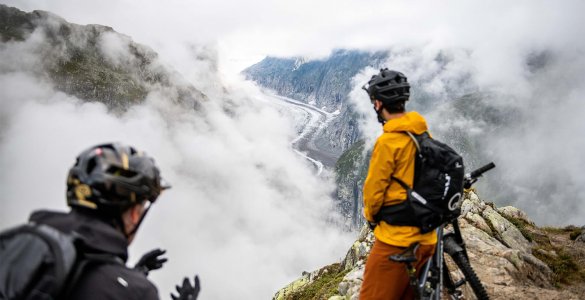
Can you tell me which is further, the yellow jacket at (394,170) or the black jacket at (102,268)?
the yellow jacket at (394,170)

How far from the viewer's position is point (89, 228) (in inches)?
122

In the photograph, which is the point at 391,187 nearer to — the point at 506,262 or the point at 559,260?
the point at 506,262

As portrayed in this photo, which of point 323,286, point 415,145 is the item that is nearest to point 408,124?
point 415,145

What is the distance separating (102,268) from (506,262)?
45.6 feet

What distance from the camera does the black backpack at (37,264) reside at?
261 cm

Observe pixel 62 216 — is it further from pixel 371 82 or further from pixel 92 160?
pixel 371 82

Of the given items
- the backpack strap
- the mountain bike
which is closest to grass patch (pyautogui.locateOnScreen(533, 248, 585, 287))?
the mountain bike

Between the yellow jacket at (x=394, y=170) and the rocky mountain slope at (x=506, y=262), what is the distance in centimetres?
624

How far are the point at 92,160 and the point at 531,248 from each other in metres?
19.4

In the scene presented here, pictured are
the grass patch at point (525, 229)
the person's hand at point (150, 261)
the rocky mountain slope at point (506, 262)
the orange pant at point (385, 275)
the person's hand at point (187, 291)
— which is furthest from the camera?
the grass patch at point (525, 229)

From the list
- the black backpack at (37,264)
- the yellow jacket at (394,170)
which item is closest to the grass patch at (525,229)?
the yellow jacket at (394,170)

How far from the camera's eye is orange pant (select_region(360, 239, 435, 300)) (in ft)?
20.2

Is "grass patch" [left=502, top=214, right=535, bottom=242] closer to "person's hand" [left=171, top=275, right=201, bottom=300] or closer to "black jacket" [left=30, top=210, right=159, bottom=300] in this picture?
"person's hand" [left=171, top=275, right=201, bottom=300]

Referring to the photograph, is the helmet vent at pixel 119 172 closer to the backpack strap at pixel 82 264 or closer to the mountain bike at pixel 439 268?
the backpack strap at pixel 82 264
